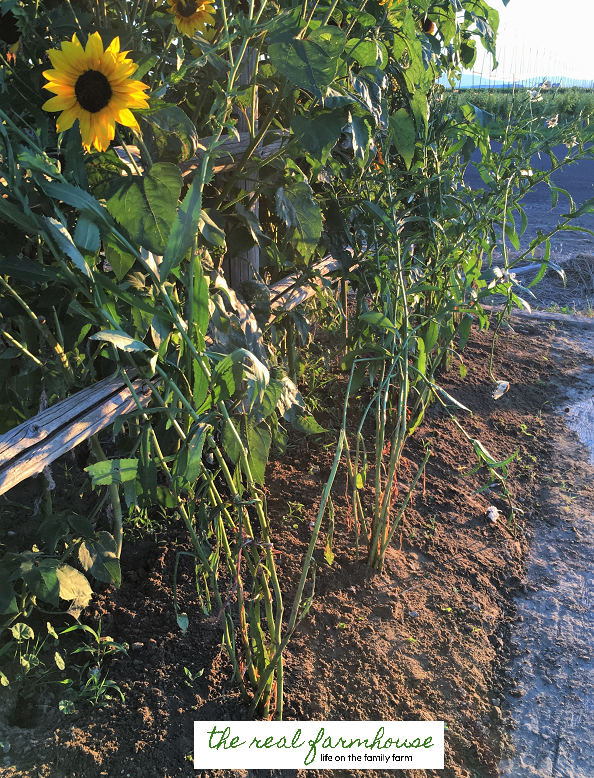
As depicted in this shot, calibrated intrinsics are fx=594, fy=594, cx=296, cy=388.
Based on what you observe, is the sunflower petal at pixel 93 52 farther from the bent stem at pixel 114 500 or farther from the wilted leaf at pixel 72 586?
the wilted leaf at pixel 72 586

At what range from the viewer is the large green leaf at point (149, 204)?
2.87 ft

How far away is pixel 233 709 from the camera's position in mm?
1354

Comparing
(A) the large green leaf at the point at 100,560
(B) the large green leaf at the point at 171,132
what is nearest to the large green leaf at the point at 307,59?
(B) the large green leaf at the point at 171,132

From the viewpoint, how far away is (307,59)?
0.98m

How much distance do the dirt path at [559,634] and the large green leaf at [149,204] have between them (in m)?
1.45

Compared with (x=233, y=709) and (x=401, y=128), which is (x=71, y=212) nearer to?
(x=401, y=128)

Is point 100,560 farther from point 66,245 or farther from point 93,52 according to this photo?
point 93,52

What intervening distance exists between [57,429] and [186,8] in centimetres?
83

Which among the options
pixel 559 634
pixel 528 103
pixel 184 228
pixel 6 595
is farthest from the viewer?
pixel 528 103

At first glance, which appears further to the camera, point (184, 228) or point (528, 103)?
point (528, 103)

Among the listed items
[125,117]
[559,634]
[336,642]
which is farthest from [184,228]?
[559,634]

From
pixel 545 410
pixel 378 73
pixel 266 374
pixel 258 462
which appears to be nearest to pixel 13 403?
pixel 258 462

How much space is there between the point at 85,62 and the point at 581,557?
214 centimetres

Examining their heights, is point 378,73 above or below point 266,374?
above
